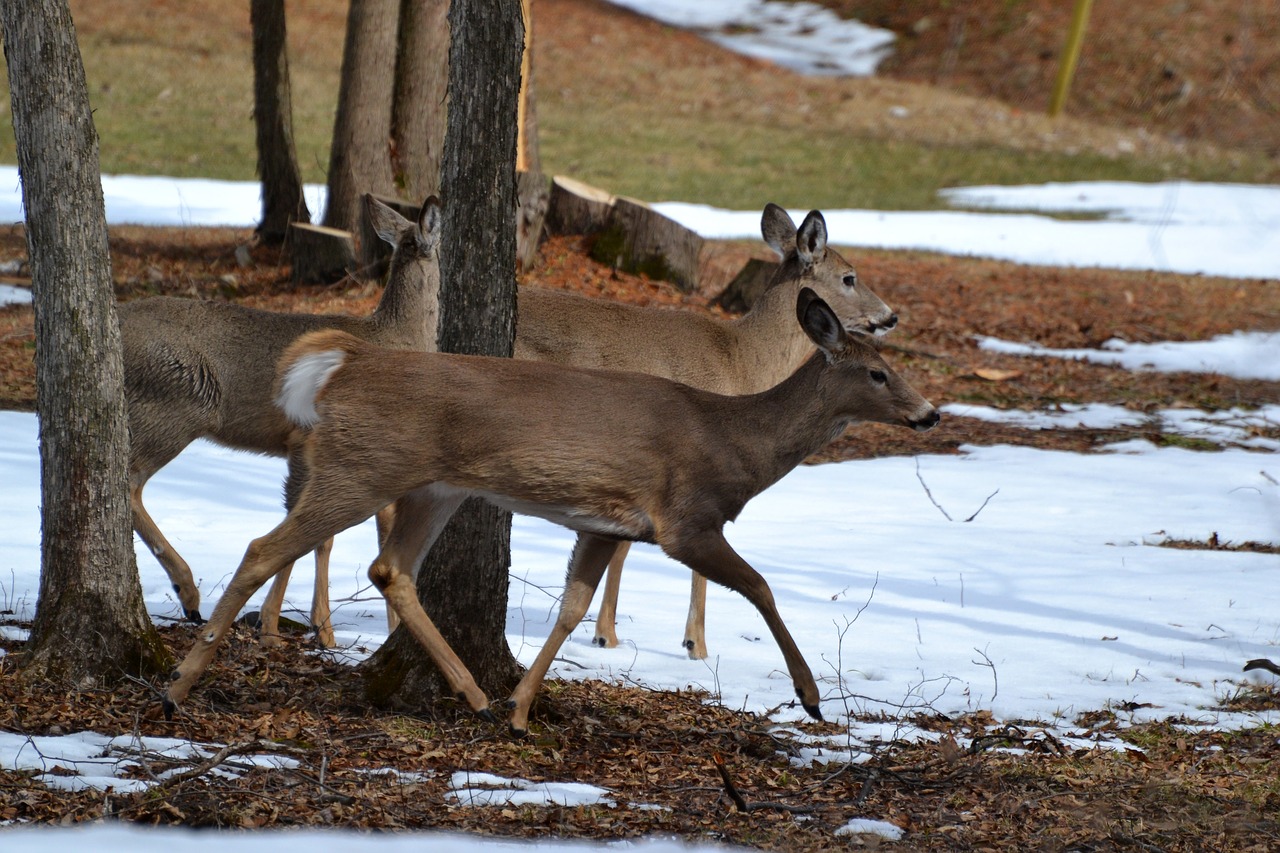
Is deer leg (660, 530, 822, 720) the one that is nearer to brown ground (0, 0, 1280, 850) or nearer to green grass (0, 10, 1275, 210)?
brown ground (0, 0, 1280, 850)

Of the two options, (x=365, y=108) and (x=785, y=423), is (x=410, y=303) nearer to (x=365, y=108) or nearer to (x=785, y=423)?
(x=785, y=423)

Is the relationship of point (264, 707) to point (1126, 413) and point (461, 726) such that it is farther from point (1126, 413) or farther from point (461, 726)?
point (1126, 413)

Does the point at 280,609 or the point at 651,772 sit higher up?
the point at 651,772

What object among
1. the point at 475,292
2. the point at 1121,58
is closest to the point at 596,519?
the point at 475,292

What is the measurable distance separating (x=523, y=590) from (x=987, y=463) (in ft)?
14.9

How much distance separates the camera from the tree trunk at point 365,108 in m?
13.2

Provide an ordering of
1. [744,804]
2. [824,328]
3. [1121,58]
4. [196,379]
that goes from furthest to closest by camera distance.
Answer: [1121,58] → [196,379] → [824,328] → [744,804]

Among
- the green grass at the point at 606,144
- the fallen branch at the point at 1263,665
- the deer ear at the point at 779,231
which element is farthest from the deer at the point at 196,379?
the green grass at the point at 606,144

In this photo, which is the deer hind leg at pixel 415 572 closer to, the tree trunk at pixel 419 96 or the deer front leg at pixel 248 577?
the deer front leg at pixel 248 577

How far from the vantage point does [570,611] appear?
215 inches

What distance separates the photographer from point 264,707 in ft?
16.7

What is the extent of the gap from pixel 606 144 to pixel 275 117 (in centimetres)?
1371

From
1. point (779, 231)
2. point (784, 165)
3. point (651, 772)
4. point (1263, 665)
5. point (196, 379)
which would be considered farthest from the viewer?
point (784, 165)

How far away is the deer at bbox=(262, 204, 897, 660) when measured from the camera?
23.7 feet
